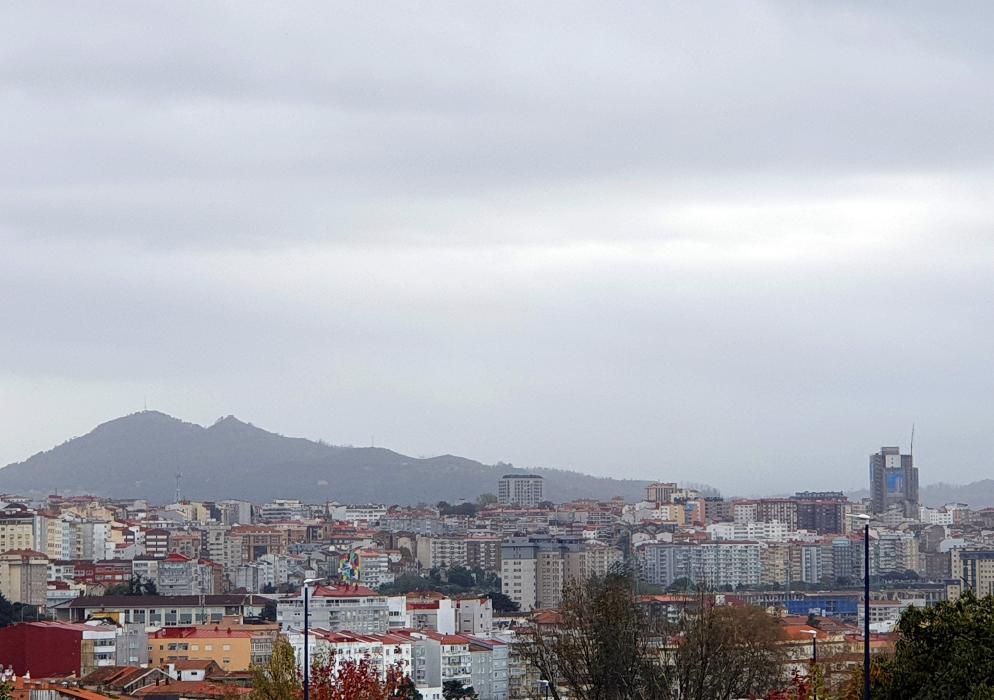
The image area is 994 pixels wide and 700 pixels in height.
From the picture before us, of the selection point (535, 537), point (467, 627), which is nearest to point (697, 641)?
point (467, 627)

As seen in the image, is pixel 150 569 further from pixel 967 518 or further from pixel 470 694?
pixel 967 518

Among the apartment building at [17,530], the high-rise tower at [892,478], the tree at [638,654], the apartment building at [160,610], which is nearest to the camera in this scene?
the tree at [638,654]

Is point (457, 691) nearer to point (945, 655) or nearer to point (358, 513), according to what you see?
point (945, 655)

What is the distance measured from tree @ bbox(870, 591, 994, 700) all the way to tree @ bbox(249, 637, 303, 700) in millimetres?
7792

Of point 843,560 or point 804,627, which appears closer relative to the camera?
point 804,627

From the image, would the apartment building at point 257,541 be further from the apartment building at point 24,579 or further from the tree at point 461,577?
the apartment building at point 24,579

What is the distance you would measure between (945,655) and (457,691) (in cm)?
4045

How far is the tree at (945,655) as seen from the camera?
19.6 meters

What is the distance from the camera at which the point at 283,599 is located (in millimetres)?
82938

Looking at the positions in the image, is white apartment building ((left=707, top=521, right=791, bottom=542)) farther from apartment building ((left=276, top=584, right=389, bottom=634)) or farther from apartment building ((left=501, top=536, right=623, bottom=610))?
apartment building ((left=276, top=584, right=389, bottom=634))

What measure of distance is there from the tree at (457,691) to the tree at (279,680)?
31813 mm

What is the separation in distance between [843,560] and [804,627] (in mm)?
64964

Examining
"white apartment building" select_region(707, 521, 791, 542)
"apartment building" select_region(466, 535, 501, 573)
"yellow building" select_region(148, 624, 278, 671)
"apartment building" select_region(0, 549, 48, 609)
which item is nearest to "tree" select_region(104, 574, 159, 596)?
"apartment building" select_region(0, 549, 48, 609)

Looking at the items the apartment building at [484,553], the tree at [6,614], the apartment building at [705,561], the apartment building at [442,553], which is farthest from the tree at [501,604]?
the apartment building at [442,553]
